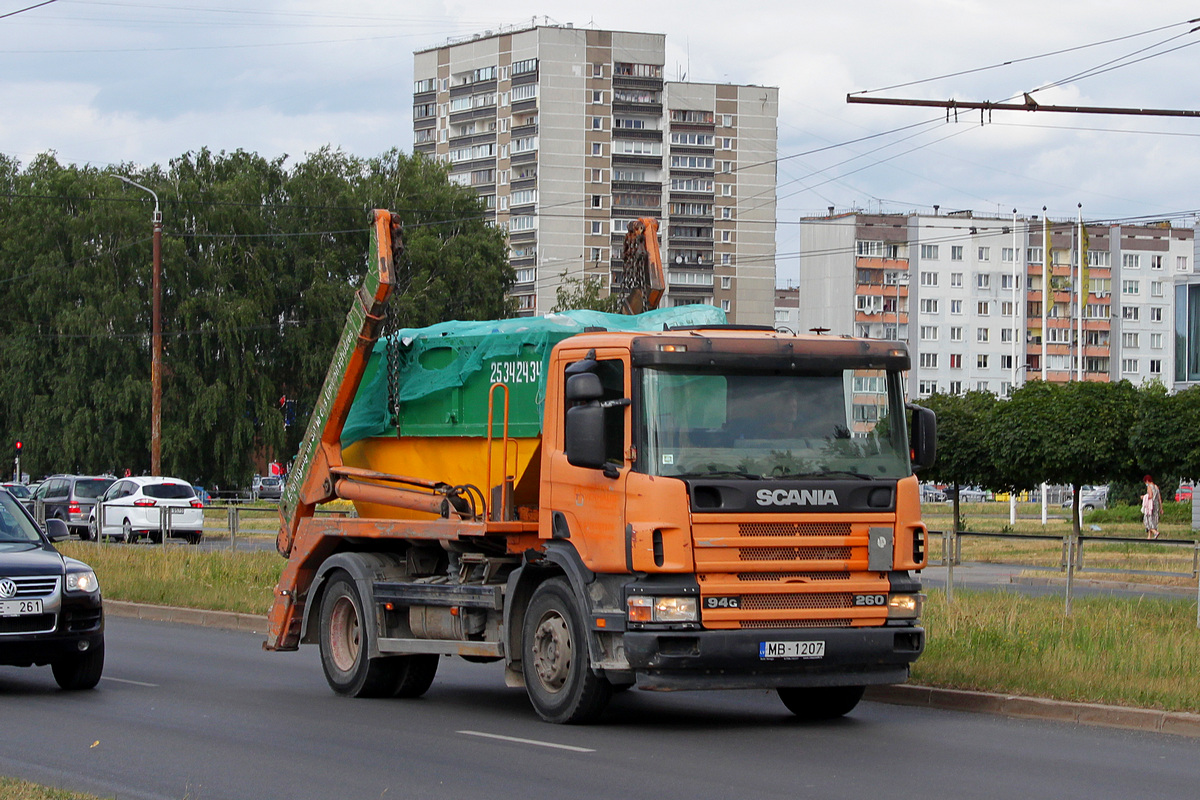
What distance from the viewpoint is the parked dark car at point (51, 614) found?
12.8 m

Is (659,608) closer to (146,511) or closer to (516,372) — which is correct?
(516,372)

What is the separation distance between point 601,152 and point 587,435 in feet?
375

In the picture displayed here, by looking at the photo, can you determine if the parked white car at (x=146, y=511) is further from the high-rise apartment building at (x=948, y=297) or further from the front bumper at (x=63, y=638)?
the high-rise apartment building at (x=948, y=297)

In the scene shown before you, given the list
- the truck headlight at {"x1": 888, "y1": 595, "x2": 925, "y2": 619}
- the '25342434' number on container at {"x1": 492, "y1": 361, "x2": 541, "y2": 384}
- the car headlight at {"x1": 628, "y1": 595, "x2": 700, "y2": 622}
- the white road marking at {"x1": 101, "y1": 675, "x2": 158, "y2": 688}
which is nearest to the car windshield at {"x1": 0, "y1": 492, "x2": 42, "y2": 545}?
the white road marking at {"x1": 101, "y1": 675, "x2": 158, "y2": 688}

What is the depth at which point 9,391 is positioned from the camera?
222ft

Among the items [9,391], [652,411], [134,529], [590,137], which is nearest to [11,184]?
[9,391]

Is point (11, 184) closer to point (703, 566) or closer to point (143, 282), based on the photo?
point (143, 282)

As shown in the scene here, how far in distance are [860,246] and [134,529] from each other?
334 feet

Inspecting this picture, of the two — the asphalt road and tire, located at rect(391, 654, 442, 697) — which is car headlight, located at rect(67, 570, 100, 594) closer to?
the asphalt road

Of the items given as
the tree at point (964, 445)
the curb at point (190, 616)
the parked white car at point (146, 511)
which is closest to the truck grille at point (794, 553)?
the curb at point (190, 616)

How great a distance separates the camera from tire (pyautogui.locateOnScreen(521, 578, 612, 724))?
11.0 metres

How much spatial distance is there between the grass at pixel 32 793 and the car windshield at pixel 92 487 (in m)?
37.7

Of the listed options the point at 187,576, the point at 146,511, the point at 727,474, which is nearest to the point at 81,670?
the point at 727,474

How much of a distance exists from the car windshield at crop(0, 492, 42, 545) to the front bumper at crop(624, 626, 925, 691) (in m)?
6.37
